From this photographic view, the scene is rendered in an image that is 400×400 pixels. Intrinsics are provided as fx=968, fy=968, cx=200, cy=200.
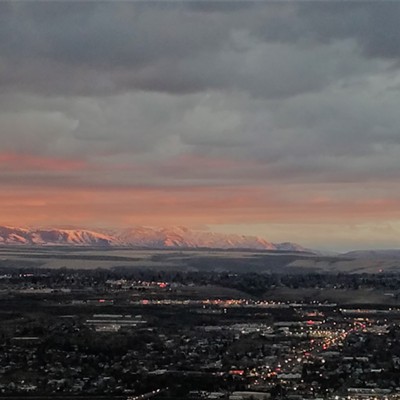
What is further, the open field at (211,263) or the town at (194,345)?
the open field at (211,263)

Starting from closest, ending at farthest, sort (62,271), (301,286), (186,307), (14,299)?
(186,307) → (14,299) → (301,286) → (62,271)

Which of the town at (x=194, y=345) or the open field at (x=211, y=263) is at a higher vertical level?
the open field at (x=211, y=263)

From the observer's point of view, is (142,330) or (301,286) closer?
(142,330)

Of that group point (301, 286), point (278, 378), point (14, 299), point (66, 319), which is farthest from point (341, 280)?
point (278, 378)

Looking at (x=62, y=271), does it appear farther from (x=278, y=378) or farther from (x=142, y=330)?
(x=278, y=378)

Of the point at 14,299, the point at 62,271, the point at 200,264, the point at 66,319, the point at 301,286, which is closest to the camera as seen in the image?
the point at 66,319

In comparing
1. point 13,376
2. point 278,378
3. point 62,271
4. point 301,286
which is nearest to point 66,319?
point 13,376

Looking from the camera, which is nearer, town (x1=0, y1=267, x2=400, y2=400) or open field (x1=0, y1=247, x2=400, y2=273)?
town (x1=0, y1=267, x2=400, y2=400)

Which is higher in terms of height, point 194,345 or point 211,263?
point 211,263

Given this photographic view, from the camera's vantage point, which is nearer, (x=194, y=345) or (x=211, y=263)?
(x=194, y=345)

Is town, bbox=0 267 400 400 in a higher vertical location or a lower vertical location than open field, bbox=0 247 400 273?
lower
